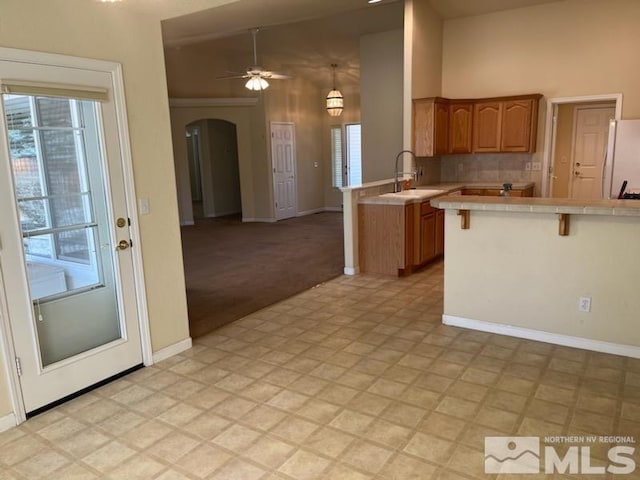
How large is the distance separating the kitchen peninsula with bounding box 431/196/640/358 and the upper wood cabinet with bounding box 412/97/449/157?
2.78 metres

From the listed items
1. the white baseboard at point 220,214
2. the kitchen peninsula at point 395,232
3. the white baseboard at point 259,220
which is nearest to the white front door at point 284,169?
the white baseboard at point 259,220

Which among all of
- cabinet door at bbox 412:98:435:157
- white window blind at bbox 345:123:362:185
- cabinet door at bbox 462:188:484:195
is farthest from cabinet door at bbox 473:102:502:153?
white window blind at bbox 345:123:362:185

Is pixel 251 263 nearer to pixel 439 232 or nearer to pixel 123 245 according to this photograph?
pixel 439 232

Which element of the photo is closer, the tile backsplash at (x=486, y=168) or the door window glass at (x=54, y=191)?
the door window glass at (x=54, y=191)

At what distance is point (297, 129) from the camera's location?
407 inches

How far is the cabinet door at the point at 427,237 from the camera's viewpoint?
542 cm

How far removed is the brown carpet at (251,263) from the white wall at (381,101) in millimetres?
1446

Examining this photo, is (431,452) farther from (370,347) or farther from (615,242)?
(615,242)

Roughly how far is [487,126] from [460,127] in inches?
14.7

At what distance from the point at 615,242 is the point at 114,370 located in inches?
135

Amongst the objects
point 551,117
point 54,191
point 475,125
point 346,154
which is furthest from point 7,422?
point 346,154

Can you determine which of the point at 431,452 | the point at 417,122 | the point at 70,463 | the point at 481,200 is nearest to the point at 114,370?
the point at 70,463

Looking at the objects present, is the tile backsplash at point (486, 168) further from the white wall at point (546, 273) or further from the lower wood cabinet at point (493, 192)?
the white wall at point (546, 273)

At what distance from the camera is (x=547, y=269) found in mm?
3400
